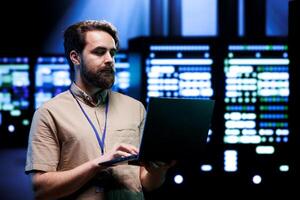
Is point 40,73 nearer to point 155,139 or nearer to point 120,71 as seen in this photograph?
point 120,71

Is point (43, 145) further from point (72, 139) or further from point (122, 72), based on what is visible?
point (122, 72)

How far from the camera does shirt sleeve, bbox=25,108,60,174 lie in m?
1.67

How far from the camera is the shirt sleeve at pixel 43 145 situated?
1.67m

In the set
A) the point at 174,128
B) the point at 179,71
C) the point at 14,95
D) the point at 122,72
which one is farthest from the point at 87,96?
the point at 14,95

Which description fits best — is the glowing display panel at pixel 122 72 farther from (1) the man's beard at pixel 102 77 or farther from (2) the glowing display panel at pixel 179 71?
(1) the man's beard at pixel 102 77

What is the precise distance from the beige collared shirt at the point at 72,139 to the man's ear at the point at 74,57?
0.39 feet

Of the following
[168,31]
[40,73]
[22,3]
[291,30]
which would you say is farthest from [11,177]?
[291,30]

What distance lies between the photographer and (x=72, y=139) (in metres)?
1.68

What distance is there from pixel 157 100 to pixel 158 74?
178cm

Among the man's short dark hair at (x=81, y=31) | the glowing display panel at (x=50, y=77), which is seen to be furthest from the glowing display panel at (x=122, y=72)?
the man's short dark hair at (x=81, y=31)

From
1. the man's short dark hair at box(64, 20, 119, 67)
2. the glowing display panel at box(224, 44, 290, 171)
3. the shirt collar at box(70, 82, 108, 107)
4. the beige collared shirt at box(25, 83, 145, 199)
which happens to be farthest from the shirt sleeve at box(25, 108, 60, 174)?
the glowing display panel at box(224, 44, 290, 171)

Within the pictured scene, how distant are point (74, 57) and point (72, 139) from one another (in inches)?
11.6

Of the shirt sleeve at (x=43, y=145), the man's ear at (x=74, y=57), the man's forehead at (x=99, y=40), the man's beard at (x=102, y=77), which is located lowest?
the shirt sleeve at (x=43, y=145)

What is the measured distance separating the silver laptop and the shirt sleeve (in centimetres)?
20
